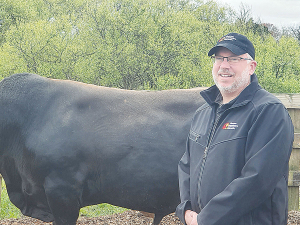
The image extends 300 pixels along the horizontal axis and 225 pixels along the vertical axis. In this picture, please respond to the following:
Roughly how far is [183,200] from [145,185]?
5.14 ft

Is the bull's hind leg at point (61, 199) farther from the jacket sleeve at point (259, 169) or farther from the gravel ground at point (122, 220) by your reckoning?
the jacket sleeve at point (259, 169)

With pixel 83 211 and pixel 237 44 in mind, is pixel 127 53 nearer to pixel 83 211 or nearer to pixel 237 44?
pixel 83 211

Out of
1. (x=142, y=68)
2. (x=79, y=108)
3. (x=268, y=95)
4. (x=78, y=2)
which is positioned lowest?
(x=142, y=68)

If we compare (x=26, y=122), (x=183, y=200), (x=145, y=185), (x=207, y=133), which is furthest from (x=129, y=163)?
(x=207, y=133)

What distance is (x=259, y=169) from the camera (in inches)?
72.1

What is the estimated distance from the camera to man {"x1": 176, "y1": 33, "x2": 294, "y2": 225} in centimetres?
185

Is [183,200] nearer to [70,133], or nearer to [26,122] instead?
[70,133]

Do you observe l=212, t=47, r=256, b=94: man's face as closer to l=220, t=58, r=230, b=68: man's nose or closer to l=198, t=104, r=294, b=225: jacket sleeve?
l=220, t=58, r=230, b=68: man's nose

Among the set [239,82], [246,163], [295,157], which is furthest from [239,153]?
[295,157]

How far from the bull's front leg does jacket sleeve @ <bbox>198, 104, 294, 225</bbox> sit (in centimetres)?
218

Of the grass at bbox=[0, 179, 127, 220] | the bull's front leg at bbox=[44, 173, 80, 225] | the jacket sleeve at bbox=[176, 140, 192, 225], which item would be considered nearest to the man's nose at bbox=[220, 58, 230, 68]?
the jacket sleeve at bbox=[176, 140, 192, 225]

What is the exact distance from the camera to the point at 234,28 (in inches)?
1046

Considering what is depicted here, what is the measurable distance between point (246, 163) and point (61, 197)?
241 centimetres

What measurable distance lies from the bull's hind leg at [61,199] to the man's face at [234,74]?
7.23 feet
